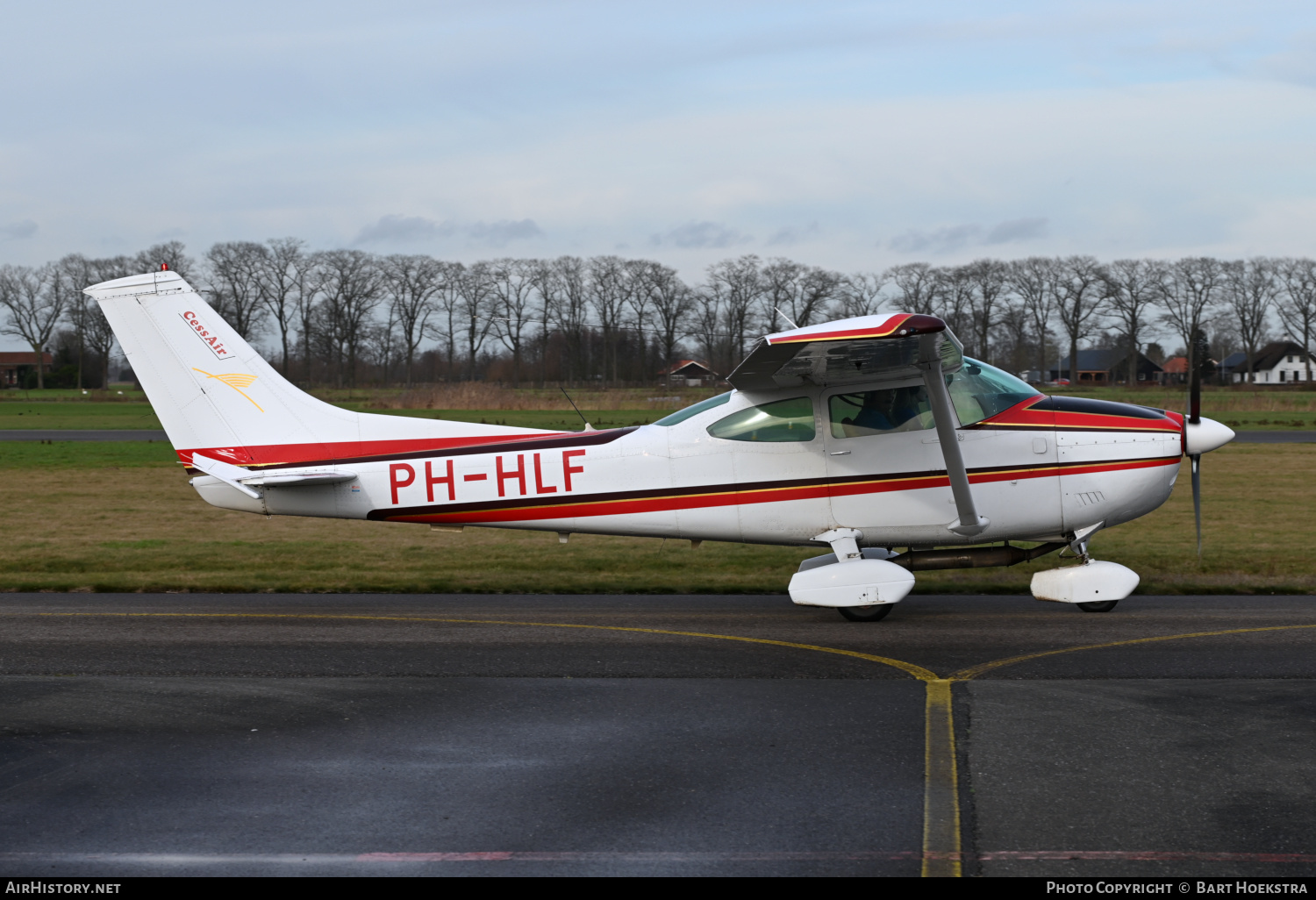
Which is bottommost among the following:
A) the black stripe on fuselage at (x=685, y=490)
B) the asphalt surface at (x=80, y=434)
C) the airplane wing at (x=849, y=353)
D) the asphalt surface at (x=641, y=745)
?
the asphalt surface at (x=641, y=745)

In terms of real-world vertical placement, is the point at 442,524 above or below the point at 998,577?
above

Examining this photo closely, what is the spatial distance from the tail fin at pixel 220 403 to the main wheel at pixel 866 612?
3611mm

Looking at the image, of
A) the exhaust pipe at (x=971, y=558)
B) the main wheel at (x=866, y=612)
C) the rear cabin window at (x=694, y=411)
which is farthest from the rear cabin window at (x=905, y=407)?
the main wheel at (x=866, y=612)

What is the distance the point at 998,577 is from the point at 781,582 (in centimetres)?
250

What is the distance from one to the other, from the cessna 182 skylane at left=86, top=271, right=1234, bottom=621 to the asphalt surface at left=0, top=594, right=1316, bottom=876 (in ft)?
2.47

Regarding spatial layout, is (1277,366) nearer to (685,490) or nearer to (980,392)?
(980,392)

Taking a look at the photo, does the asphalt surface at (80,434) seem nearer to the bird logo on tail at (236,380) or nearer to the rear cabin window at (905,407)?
the bird logo on tail at (236,380)

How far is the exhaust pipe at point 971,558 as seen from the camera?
1015 cm

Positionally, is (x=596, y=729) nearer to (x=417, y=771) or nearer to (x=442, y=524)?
(x=417, y=771)

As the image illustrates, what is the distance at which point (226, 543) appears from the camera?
51.3 ft

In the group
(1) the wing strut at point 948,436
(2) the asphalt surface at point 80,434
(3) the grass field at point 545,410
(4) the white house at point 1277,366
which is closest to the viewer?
(1) the wing strut at point 948,436

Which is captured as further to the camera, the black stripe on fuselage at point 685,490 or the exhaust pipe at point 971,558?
the exhaust pipe at point 971,558

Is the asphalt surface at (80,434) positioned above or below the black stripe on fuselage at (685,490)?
below

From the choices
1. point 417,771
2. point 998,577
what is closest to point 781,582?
point 998,577
